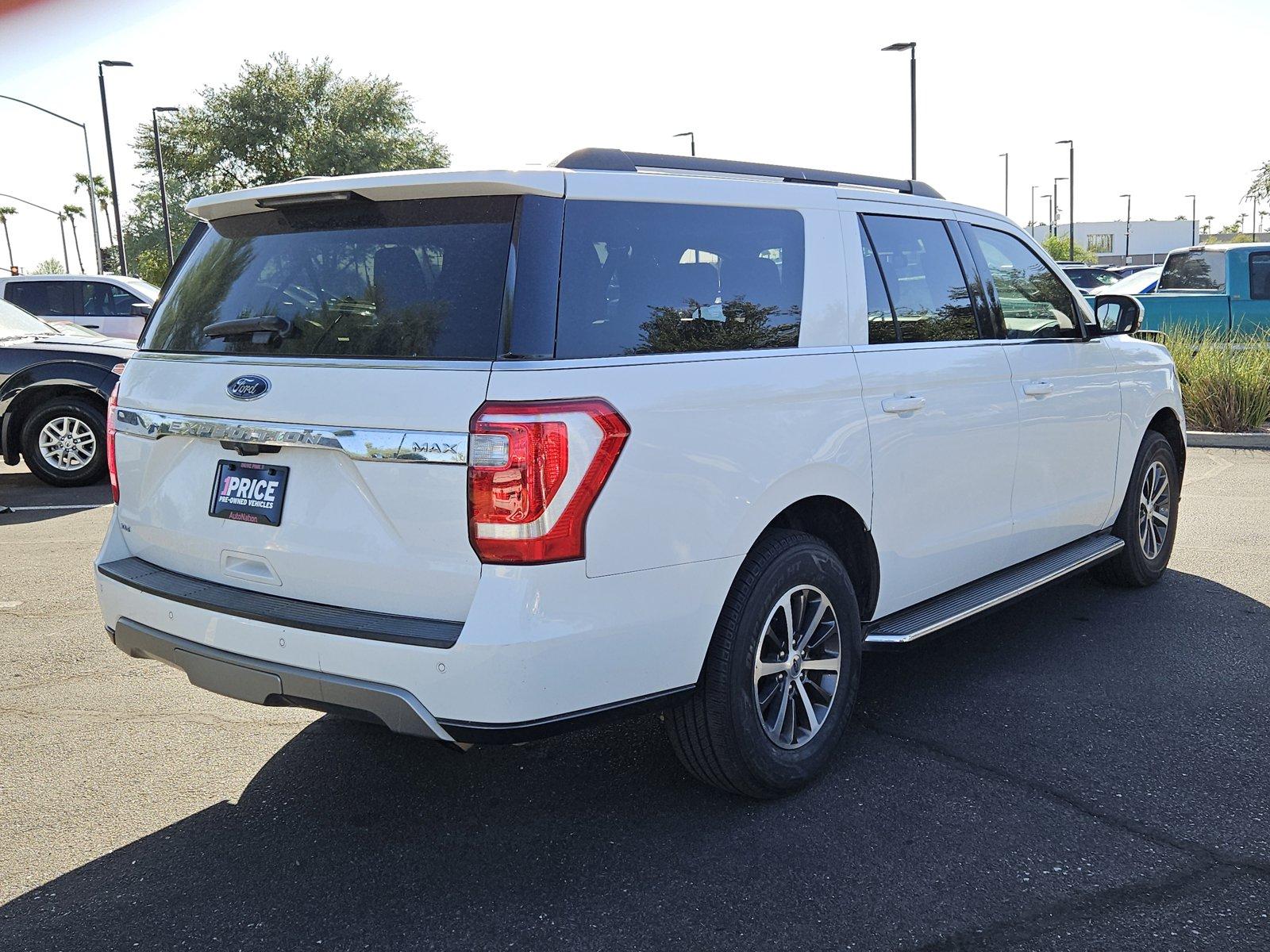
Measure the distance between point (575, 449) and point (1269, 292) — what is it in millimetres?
14736

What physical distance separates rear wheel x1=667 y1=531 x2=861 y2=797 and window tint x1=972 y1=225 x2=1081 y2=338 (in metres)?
1.68

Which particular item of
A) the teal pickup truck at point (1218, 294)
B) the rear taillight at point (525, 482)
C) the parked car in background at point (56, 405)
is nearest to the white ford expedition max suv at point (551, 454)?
the rear taillight at point (525, 482)

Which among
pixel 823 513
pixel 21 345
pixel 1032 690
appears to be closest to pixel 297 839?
pixel 823 513

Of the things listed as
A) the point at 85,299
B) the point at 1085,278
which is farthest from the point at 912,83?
the point at 85,299

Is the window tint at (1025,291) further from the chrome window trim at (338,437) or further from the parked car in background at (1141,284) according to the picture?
the parked car in background at (1141,284)

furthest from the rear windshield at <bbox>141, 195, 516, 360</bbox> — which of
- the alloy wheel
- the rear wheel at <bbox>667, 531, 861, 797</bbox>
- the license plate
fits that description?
→ the alloy wheel

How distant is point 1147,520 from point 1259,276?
1084 cm

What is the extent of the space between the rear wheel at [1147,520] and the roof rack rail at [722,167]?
6.62ft

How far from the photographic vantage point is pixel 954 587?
4.39m

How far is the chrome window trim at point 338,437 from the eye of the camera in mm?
2816

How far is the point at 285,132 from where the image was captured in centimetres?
4350

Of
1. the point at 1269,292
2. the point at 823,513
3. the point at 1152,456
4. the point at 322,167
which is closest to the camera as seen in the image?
the point at 823,513

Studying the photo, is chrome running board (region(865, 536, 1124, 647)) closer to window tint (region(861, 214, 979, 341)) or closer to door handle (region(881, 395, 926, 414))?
door handle (region(881, 395, 926, 414))

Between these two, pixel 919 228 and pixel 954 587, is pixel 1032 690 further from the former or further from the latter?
pixel 919 228
